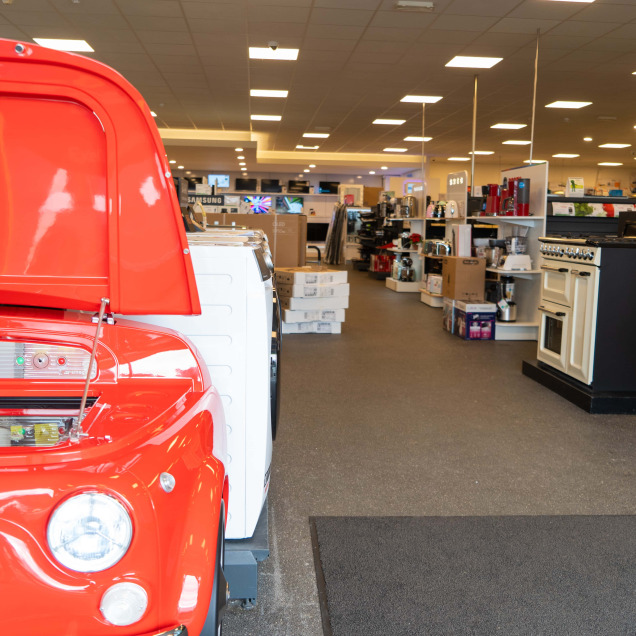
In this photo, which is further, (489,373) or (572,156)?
(572,156)

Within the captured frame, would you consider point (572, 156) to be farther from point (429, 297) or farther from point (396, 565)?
point (396, 565)

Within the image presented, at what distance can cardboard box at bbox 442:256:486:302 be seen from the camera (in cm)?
771

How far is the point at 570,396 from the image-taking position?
448 cm

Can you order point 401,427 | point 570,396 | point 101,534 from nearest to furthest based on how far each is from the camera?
point 101,534 → point 401,427 → point 570,396

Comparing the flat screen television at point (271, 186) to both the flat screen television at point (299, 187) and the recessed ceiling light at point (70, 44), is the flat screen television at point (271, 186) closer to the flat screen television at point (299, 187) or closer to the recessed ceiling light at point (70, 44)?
the flat screen television at point (299, 187)

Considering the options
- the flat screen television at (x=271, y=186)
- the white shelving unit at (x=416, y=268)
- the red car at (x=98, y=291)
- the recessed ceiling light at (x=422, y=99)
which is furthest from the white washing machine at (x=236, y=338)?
the flat screen television at (x=271, y=186)

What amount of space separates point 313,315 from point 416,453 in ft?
12.9

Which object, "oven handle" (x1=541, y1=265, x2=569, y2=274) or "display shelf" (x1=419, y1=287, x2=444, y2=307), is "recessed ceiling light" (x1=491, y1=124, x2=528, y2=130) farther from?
"oven handle" (x1=541, y1=265, x2=569, y2=274)

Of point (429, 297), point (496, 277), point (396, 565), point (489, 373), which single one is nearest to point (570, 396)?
point (489, 373)

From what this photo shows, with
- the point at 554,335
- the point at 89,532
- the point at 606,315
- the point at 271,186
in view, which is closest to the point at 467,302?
the point at 554,335

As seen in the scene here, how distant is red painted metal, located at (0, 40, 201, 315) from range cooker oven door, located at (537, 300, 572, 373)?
377 cm

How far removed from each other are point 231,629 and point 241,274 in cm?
97

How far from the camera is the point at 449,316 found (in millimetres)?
7617

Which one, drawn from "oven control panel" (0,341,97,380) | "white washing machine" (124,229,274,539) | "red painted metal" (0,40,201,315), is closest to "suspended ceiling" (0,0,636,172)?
"white washing machine" (124,229,274,539)
